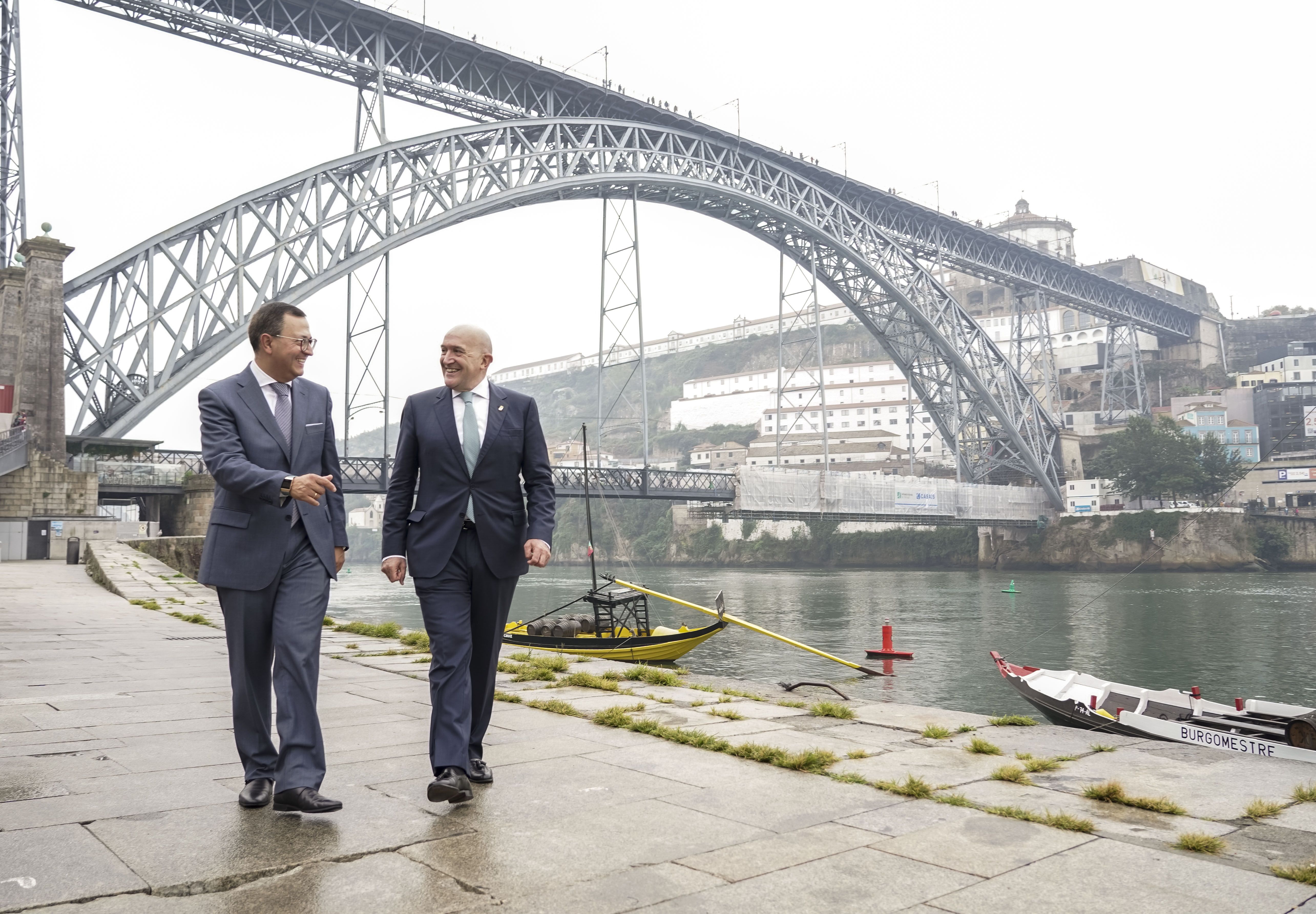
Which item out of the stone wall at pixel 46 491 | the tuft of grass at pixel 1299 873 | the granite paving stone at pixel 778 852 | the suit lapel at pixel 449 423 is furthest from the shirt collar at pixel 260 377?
the stone wall at pixel 46 491

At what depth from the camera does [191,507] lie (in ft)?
106

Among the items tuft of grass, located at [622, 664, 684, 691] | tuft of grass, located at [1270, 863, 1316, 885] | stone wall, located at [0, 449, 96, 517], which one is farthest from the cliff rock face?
tuft of grass, located at [1270, 863, 1316, 885]

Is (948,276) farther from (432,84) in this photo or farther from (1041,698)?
(1041,698)

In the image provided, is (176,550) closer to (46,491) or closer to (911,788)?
(46,491)

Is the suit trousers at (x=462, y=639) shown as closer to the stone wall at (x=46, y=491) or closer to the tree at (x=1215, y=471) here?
the stone wall at (x=46, y=491)

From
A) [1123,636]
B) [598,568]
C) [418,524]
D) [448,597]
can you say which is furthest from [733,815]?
[598,568]

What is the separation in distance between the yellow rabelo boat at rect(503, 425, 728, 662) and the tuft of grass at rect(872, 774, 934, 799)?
1133 cm

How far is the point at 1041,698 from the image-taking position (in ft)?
36.9

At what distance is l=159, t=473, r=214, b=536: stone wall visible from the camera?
31797 millimetres

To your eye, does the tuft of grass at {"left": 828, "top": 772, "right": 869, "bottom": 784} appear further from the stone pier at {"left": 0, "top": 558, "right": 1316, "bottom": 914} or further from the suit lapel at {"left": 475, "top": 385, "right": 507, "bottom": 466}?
the suit lapel at {"left": 475, "top": 385, "right": 507, "bottom": 466}

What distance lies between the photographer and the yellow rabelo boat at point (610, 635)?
16188 millimetres

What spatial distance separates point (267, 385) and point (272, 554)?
0.67m

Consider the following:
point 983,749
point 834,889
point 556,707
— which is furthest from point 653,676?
point 834,889

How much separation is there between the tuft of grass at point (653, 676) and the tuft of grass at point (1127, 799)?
3.54 m
